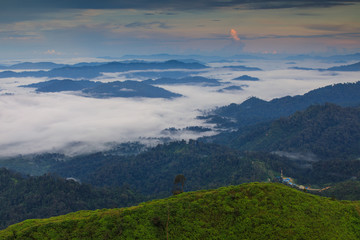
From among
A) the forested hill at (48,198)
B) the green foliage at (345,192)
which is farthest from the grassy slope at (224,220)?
the forested hill at (48,198)

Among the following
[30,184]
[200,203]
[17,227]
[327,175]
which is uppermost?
[200,203]

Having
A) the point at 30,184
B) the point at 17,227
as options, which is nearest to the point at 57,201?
the point at 30,184

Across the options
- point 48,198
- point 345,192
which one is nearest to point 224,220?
point 345,192

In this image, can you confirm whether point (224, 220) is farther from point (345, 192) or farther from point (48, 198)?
point (48, 198)

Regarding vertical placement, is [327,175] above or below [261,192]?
below

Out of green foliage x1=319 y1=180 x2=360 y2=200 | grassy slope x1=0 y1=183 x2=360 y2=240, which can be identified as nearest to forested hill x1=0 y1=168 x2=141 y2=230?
green foliage x1=319 y1=180 x2=360 y2=200

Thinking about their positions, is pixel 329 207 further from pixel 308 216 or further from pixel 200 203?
pixel 200 203
